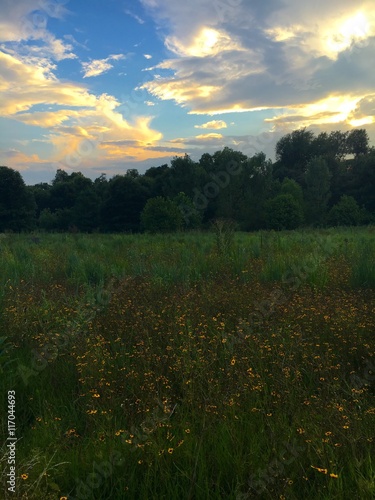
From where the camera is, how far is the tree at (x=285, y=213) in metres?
36.2

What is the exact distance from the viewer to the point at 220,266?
8.55m

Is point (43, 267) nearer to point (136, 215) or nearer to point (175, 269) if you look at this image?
point (175, 269)

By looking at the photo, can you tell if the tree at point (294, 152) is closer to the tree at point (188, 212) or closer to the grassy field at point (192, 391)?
the tree at point (188, 212)

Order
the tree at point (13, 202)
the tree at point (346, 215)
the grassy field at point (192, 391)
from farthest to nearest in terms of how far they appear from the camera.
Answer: the tree at point (13, 202)
the tree at point (346, 215)
the grassy field at point (192, 391)

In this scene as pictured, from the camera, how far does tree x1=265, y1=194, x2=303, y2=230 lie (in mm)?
36250

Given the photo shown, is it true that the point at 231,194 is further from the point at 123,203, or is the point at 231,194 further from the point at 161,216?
the point at 161,216

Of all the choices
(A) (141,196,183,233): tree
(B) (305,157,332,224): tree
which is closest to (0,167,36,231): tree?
(A) (141,196,183,233): tree

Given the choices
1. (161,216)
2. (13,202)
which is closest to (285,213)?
(161,216)

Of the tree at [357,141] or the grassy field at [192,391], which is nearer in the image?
the grassy field at [192,391]

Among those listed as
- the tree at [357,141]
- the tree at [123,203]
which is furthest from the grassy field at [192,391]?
the tree at [357,141]

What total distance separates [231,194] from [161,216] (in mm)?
17805

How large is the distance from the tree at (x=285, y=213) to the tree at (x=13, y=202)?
28.0 meters

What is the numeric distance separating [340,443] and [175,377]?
1604 millimetres

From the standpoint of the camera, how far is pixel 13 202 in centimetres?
4844
